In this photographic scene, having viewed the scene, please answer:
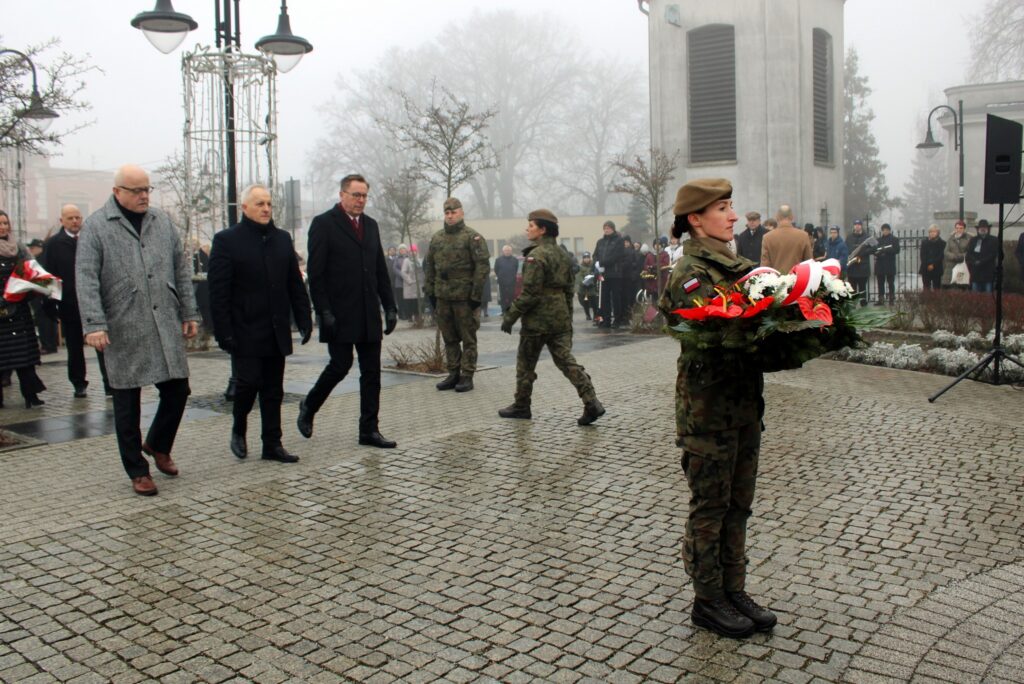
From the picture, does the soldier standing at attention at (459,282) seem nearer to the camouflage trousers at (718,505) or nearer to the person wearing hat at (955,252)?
the camouflage trousers at (718,505)

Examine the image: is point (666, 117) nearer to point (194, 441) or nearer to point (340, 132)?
point (194, 441)

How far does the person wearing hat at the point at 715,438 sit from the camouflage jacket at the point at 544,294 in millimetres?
4328

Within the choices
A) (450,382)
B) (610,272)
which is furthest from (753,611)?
(610,272)

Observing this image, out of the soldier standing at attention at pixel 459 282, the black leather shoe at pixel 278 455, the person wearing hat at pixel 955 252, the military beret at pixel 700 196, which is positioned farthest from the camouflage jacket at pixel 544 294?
the person wearing hat at pixel 955 252

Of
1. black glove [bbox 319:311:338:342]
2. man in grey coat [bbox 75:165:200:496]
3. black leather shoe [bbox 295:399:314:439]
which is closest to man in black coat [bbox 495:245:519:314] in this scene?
black leather shoe [bbox 295:399:314:439]

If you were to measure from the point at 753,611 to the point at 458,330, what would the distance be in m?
6.84

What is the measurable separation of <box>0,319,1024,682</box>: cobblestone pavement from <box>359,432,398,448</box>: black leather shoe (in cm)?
11

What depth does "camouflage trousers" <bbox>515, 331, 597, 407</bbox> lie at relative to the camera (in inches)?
327

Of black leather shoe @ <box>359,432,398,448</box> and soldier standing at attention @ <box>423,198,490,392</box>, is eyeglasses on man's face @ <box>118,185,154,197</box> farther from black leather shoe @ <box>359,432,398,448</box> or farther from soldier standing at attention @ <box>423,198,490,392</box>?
soldier standing at attention @ <box>423,198,490,392</box>

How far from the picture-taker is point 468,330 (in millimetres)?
10359

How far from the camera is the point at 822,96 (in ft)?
87.1

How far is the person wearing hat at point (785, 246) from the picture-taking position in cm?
1171

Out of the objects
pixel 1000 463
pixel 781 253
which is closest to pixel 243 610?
pixel 1000 463

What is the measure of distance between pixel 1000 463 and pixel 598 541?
339 centimetres
